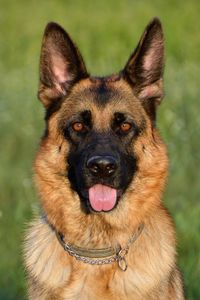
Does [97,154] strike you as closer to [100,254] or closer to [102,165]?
[102,165]

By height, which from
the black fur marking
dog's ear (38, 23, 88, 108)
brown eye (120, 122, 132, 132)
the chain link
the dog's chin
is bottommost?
the chain link

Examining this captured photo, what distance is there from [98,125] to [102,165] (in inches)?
16.2

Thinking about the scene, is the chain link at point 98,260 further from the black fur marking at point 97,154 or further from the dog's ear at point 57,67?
the dog's ear at point 57,67

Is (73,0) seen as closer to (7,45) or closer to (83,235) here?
(7,45)

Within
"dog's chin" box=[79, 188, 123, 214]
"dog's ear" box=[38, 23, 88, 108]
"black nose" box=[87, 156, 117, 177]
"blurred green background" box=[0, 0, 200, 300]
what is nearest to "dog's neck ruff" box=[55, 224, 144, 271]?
"dog's chin" box=[79, 188, 123, 214]

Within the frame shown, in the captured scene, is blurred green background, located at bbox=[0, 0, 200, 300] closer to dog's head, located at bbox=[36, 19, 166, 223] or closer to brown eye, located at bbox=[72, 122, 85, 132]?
dog's head, located at bbox=[36, 19, 166, 223]

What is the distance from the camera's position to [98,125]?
20.0 ft

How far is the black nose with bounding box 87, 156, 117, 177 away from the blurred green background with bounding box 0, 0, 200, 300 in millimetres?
1144

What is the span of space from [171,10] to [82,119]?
13.2 metres

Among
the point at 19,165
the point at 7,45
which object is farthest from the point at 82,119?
the point at 7,45

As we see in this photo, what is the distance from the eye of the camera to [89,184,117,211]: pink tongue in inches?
231

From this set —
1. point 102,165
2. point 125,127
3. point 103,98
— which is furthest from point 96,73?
point 102,165

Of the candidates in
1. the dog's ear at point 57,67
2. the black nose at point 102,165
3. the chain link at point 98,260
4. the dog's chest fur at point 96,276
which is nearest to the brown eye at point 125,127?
the black nose at point 102,165

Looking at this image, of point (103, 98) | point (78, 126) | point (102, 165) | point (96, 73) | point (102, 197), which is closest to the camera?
point (102, 165)
